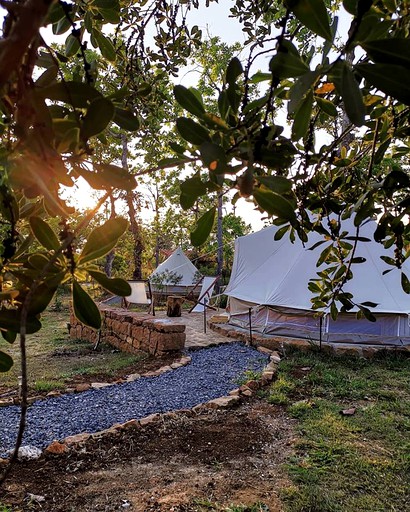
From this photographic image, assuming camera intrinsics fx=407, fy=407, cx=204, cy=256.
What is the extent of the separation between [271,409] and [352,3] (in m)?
4.00

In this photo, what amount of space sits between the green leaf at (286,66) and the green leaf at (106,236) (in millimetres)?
246

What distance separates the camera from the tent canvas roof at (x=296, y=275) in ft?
23.0

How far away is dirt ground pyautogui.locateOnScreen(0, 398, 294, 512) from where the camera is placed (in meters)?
2.41

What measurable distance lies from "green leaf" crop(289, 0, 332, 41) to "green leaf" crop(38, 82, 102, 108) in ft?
0.82

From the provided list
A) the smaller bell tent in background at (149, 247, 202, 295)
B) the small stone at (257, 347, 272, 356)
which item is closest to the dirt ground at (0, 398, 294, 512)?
the small stone at (257, 347, 272, 356)

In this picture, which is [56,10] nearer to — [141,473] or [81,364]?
[141,473]

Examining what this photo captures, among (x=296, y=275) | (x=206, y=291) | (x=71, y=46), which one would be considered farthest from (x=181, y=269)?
(x=71, y=46)

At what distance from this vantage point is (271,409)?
158 inches

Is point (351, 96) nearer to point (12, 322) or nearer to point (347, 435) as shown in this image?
point (12, 322)

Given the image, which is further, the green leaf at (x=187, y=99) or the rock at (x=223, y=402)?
the rock at (x=223, y=402)

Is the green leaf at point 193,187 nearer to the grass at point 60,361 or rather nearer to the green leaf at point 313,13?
the green leaf at point 313,13

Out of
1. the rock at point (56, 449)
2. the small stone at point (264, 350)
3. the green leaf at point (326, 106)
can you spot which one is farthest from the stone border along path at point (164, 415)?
the green leaf at point (326, 106)

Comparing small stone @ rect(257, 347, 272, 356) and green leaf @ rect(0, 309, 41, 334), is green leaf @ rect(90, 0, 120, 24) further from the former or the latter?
small stone @ rect(257, 347, 272, 356)

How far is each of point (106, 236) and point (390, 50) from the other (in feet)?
1.20
